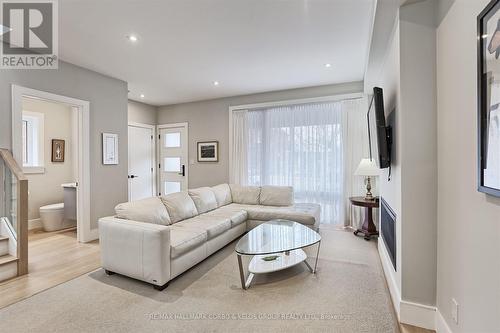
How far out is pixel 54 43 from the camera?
2924mm

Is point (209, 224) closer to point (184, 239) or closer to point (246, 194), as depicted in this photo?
point (184, 239)

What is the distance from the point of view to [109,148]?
161 inches

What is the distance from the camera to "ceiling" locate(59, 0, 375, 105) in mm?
2268

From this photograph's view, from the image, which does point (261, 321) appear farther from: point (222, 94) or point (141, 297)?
point (222, 94)

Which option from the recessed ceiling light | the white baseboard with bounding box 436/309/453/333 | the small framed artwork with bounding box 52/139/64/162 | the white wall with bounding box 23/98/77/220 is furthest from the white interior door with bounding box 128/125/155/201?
the white baseboard with bounding box 436/309/453/333

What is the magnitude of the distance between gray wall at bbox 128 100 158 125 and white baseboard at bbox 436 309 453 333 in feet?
19.3

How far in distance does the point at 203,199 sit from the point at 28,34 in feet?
9.62

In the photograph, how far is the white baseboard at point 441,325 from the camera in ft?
5.17

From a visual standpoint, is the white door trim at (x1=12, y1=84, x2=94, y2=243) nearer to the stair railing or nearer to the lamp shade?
the stair railing

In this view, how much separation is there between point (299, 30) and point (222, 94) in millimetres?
2765

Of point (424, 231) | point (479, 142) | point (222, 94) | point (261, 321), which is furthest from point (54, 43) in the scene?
point (424, 231)

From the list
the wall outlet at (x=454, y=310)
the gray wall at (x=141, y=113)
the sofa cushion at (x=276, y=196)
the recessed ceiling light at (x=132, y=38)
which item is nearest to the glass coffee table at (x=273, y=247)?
the wall outlet at (x=454, y=310)

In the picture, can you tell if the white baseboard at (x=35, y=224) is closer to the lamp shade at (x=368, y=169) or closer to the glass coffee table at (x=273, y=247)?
the glass coffee table at (x=273, y=247)

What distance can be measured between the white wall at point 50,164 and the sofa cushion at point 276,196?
12.2 feet
